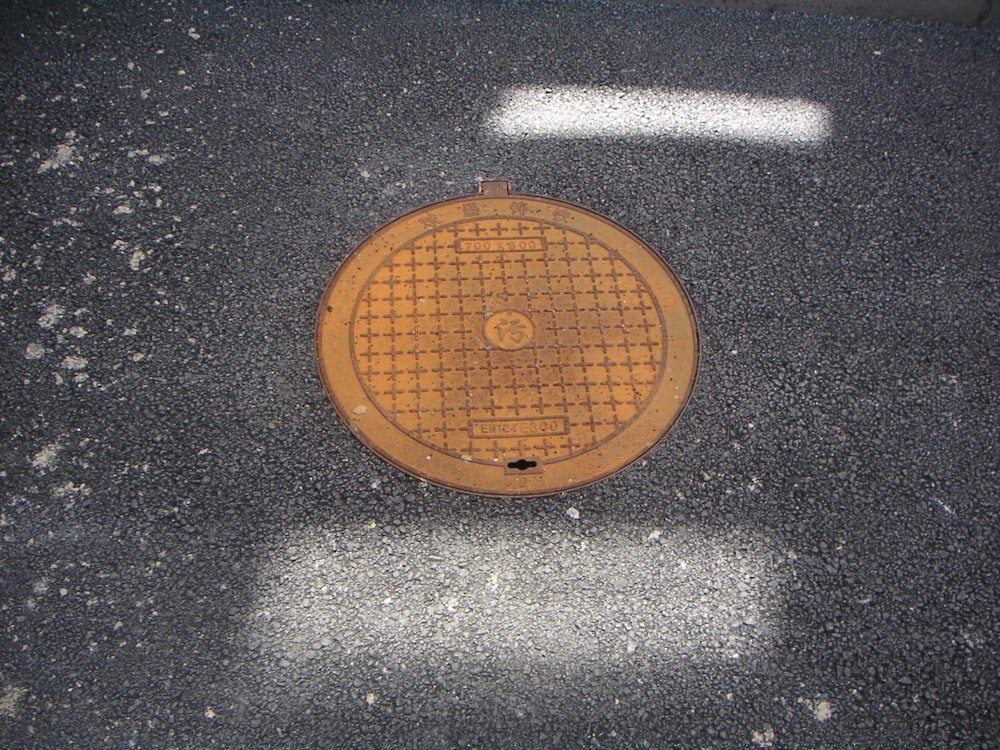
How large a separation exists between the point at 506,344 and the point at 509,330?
5cm

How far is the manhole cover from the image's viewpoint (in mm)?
2361

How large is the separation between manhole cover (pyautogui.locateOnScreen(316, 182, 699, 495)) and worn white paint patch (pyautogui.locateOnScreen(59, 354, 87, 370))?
2.22 feet

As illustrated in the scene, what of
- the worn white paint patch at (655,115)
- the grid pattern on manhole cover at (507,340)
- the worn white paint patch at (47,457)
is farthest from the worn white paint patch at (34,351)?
the worn white paint patch at (655,115)

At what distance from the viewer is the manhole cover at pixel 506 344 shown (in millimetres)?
2361

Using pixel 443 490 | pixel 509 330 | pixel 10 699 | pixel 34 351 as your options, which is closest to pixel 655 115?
pixel 509 330

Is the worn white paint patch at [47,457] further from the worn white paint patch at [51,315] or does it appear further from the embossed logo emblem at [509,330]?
the embossed logo emblem at [509,330]

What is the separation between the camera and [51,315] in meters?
2.50

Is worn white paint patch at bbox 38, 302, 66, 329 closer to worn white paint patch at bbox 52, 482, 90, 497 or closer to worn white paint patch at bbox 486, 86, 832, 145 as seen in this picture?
worn white paint patch at bbox 52, 482, 90, 497

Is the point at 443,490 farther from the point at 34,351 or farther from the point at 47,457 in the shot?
the point at 34,351

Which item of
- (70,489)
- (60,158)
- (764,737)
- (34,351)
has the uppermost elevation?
(60,158)

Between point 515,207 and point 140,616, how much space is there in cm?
168

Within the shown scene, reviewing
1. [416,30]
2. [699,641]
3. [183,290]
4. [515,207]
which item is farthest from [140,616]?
[416,30]

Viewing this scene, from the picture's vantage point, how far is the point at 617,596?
6.88 ft

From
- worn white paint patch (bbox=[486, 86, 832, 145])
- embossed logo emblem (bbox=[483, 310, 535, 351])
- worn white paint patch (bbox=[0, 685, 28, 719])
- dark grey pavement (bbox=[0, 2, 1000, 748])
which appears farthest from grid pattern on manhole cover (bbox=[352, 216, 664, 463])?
worn white paint patch (bbox=[0, 685, 28, 719])
